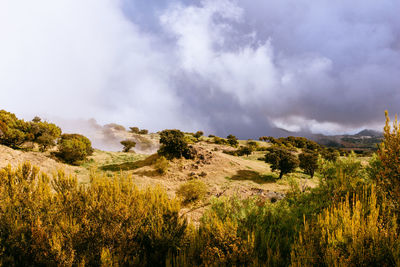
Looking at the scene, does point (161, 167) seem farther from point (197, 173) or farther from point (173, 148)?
point (197, 173)

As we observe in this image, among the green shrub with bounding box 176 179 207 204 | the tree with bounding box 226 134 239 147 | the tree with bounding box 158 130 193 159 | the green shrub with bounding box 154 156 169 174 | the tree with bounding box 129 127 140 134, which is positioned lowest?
the green shrub with bounding box 176 179 207 204

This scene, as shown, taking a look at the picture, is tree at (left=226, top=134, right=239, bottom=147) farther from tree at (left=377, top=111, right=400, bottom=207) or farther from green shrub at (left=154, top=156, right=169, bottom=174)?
tree at (left=377, top=111, right=400, bottom=207)

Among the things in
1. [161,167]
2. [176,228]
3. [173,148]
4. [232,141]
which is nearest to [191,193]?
[161,167]

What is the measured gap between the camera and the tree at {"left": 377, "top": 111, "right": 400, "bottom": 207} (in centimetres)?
443

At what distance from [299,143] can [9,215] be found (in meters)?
73.1

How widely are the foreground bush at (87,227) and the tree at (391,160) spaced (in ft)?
19.3

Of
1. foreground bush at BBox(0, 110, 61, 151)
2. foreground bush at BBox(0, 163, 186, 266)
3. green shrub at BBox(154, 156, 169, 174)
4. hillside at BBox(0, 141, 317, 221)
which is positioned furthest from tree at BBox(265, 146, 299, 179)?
foreground bush at BBox(0, 110, 61, 151)

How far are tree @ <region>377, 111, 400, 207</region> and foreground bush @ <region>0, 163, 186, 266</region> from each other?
589 centimetres

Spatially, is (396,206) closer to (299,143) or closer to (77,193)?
(77,193)

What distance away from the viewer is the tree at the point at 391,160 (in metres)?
4.43

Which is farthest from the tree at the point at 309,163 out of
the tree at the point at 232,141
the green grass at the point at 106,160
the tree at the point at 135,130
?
the tree at the point at 135,130

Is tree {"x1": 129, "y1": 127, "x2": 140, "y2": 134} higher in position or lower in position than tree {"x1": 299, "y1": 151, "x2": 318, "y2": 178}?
higher

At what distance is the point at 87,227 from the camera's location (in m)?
4.41

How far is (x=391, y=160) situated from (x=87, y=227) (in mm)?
8232
